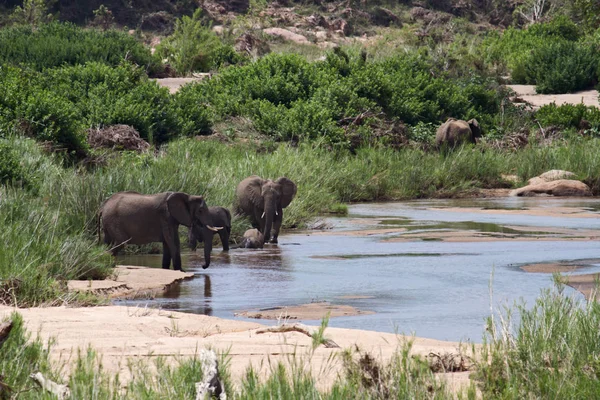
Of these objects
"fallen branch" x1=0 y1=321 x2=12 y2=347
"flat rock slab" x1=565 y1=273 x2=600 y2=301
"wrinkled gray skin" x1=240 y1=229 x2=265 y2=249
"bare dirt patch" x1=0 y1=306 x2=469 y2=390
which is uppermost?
"fallen branch" x1=0 y1=321 x2=12 y2=347

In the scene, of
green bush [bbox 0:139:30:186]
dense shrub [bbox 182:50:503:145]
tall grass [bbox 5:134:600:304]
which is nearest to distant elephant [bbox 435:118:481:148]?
tall grass [bbox 5:134:600:304]

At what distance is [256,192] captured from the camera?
17469 mm

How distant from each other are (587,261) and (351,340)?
260 inches

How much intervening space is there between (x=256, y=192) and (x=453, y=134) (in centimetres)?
1238

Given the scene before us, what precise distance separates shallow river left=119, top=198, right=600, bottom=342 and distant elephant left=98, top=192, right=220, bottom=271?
531 millimetres

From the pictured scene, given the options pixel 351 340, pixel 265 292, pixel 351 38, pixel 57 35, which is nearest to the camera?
pixel 351 340

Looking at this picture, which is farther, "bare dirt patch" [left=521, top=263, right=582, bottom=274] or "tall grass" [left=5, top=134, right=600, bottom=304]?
"bare dirt patch" [left=521, top=263, right=582, bottom=274]

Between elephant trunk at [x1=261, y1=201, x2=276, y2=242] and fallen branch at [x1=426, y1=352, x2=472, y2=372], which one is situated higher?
fallen branch at [x1=426, y1=352, x2=472, y2=372]

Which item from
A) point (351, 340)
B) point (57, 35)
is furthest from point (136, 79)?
point (351, 340)

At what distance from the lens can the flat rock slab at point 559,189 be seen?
25875 millimetres

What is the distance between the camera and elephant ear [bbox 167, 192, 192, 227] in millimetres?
13328

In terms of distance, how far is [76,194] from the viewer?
14.8 meters

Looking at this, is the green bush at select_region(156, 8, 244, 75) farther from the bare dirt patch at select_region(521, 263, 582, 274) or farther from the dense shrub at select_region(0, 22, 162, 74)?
the bare dirt patch at select_region(521, 263, 582, 274)

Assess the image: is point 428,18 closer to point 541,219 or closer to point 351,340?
point 541,219
